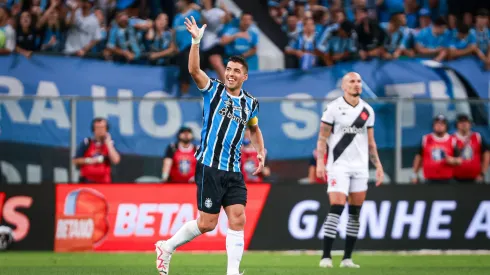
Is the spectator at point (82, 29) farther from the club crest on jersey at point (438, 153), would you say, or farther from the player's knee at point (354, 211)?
Answer: the player's knee at point (354, 211)

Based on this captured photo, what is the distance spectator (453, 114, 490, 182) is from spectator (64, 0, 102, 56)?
7086mm

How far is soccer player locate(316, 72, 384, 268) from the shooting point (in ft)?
37.6

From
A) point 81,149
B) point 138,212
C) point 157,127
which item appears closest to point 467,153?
point 157,127

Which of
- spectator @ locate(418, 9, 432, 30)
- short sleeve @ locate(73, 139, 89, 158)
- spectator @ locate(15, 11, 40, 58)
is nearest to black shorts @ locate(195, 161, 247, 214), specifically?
short sleeve @ locate(73, 139, 89, 158)

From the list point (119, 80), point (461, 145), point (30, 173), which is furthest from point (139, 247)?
point (461, 145)

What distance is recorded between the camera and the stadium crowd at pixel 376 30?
18.1m

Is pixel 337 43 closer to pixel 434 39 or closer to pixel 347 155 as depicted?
pixel 434 39

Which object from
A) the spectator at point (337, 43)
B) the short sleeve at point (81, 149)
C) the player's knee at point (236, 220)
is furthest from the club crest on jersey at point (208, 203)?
the spectator at point (337, 43)

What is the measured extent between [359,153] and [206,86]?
335 cm

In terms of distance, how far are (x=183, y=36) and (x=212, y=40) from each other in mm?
553

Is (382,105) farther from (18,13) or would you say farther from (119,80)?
(18,13)

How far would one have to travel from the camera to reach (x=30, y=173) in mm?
14531

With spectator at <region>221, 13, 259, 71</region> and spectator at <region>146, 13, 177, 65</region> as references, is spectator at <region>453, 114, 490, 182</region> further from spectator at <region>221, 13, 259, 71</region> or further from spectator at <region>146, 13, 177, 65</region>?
spectator at <region>146, 13, 177, 65</region>

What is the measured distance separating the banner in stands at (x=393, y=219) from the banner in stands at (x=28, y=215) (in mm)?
3160
